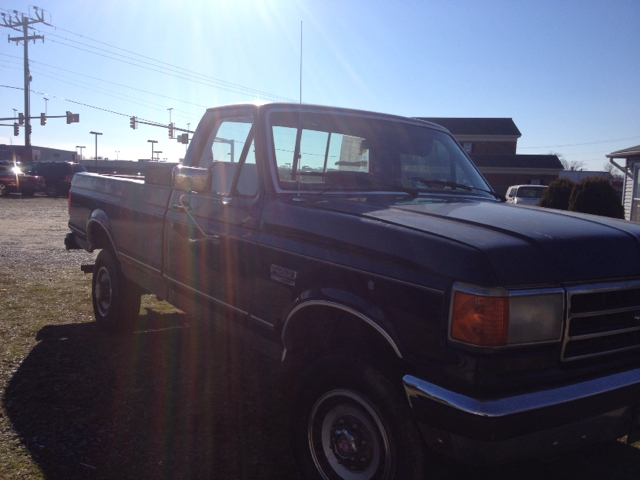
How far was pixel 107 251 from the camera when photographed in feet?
17.7

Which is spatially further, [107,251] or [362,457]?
[107,251]

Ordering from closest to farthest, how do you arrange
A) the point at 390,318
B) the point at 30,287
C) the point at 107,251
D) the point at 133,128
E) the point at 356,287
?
the point at 390,318
the point at 356,287
the point at 107,251
the point at 30,287
the point at 133,128

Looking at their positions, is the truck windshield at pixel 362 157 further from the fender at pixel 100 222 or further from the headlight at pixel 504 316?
the fender at pixel 100 222

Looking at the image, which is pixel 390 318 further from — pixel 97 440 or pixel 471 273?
pixel 97 440

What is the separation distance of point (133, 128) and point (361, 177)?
133ft

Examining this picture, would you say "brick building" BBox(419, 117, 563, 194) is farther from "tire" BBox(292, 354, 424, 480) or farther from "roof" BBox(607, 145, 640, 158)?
"tire" BBox(292, 354, 424, 480)

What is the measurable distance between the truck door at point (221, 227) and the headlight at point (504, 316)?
1434 mm

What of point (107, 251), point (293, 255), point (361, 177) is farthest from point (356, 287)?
point (107, 251)

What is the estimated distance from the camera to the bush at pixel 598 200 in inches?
527

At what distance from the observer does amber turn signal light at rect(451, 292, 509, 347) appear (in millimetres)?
2021

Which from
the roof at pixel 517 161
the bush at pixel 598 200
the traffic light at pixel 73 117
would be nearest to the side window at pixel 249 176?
the bush at pixel 598 200

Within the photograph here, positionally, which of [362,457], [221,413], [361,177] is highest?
[361,177]

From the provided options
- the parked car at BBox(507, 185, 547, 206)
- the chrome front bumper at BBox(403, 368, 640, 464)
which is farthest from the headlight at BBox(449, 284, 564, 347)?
the parked car at BBox(507, 185, 547, 206)

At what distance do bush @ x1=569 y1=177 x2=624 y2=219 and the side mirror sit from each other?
12.4 meters
